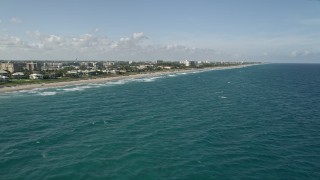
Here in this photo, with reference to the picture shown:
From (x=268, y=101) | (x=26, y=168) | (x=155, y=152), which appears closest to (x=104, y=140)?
(x=155, y=152)

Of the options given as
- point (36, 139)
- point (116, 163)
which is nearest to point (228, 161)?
point (116, 163)

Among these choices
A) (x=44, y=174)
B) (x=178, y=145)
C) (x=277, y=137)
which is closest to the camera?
(x=44, y=174)

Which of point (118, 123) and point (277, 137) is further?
point (118, 123)

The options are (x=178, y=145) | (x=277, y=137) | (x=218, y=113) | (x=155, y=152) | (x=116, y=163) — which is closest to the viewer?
(x=116, y=163)

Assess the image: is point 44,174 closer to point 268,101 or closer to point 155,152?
point 155,152

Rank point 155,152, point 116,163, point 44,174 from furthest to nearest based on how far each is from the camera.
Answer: point 155,152 → point 116,163 → point 44,174

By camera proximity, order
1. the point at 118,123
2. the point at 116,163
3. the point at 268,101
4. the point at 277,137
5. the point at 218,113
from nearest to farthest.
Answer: the point at 116,163 < the point at 277,137 < the point at 118,123 < the point at 218,113 < the point at 268,101

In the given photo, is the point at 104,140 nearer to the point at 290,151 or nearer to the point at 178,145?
the point at 178,145

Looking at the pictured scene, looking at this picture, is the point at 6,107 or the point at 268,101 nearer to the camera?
the point at 6,107

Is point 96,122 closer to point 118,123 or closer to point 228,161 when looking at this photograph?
point 118,123
